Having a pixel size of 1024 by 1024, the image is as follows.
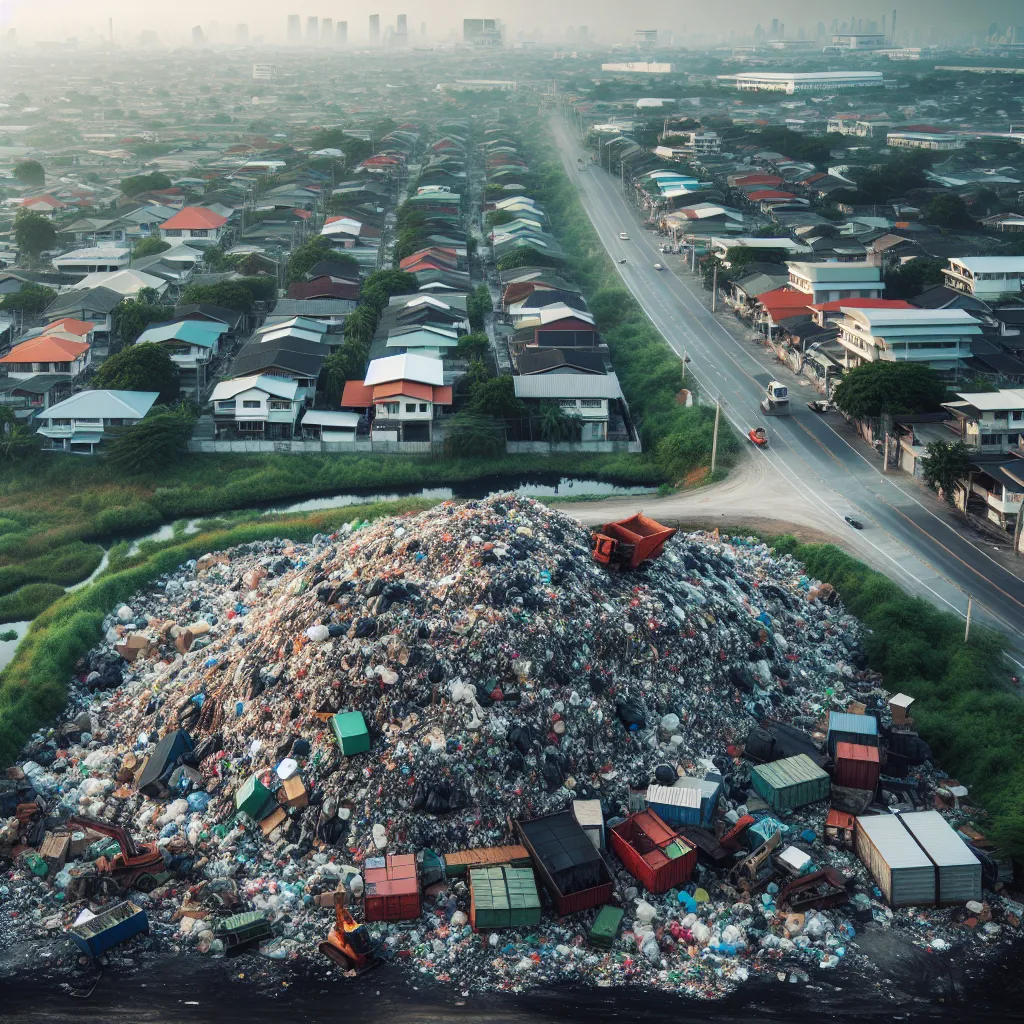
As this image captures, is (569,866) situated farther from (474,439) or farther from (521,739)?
(474,439)

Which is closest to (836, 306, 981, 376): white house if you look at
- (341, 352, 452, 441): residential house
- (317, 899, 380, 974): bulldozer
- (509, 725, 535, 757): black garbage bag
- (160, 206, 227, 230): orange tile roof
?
(341, 352, 452, 441): residential house

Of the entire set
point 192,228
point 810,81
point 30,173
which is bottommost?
point 30,173

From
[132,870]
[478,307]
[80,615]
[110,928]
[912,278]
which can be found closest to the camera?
[110,928]

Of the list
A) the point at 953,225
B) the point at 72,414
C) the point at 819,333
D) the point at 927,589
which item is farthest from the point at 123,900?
the point at 953,225

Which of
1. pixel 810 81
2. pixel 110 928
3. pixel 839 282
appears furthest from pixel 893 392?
pixel 810 81

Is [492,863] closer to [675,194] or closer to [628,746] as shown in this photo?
[628,746]

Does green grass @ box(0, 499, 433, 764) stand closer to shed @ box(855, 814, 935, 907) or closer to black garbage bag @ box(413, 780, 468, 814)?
black garbage bag @ box(413, 780, 468, 814)
